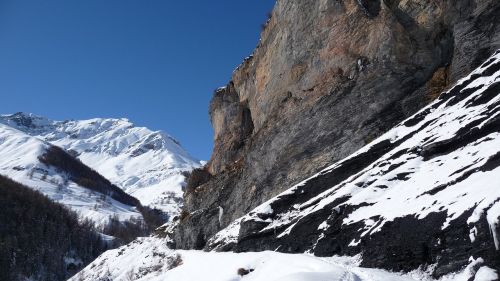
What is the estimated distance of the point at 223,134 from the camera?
57.4 m

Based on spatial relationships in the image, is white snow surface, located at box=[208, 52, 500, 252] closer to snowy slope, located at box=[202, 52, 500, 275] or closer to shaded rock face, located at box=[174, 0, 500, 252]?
snowy slope, located at box=[202, 52, 500, 275]

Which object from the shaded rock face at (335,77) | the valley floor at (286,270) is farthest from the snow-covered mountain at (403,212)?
the shaded rock face at (335,77)

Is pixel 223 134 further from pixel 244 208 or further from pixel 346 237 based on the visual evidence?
pixel 346 237

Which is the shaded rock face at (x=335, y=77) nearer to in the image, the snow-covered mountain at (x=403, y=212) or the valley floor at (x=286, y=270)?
the snow-covered mountain at (x=403, y=212)

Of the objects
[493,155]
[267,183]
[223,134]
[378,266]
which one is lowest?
[378,266]

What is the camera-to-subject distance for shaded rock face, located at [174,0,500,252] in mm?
29609

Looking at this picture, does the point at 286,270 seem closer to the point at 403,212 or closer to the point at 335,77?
the point at 403,212

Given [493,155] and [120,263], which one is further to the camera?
[120,263]

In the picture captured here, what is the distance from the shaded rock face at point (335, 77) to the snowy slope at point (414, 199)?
4774mm

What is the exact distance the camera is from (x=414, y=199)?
1761 centimetres

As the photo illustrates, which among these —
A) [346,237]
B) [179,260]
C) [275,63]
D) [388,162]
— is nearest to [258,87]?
[275,63]

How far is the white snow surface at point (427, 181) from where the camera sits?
1473cm

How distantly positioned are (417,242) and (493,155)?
438 centimetres

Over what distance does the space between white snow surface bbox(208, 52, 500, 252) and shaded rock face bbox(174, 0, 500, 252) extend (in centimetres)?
493
